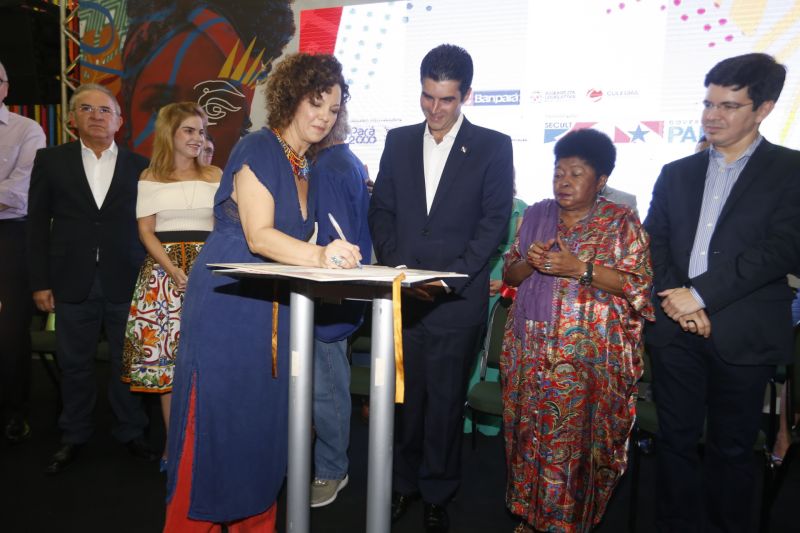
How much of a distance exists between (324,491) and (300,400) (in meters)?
1.40

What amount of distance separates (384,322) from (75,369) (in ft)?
7.64

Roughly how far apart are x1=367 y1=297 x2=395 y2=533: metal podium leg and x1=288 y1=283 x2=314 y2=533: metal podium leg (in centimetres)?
17

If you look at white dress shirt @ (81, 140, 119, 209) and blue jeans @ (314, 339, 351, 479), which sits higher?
white dress shirt @ (81, 140, 119, 209)

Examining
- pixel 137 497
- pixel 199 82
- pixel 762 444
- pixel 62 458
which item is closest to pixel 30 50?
pixel 199 82

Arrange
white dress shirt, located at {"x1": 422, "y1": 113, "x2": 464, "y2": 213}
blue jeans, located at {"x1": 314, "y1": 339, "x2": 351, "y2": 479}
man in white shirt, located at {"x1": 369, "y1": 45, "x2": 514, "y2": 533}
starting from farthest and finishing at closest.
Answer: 1. blue jeans, located at {"x1": 314, "y1": 339, "x2": 351, "y2": 479}
2. white dress shirt, located at {"x1": 422, "y1": 113, "x2": 464, "y2": 213}
3. man in white shirt, located at {"x1": 369, "y1": 45, "x2": 514, "y2": 533}

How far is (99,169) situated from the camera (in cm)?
287

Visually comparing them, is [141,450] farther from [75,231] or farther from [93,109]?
[93,109]

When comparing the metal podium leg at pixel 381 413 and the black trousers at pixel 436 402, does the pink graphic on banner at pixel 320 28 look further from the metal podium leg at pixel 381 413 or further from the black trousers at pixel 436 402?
the metal podium leg at pixel 381 413

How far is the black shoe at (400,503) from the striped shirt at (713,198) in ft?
4.75

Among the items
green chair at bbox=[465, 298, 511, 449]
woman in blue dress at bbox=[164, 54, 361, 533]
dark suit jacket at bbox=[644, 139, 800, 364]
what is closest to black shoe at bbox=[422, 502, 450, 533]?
green chair at bbox=[465, 298, 511, 449]

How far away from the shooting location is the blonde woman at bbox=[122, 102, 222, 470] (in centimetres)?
262

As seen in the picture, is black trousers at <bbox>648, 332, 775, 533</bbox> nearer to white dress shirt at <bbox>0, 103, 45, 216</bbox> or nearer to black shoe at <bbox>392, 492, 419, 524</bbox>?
black shoe at <bbox>392, 492, 419, 524</bbox>

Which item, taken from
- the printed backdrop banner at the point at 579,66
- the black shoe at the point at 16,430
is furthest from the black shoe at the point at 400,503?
the printed backdrop banner at the point at 579,66

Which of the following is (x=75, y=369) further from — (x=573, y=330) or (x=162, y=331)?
(x=573, y=330)
